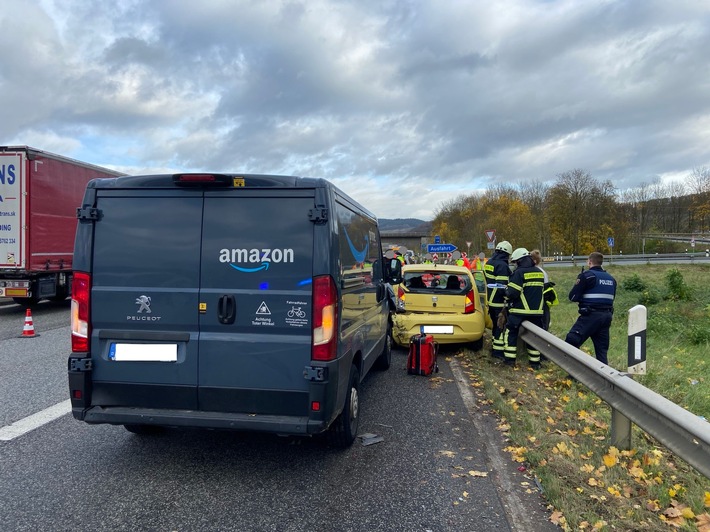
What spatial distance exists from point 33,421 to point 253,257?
3108 millimetres

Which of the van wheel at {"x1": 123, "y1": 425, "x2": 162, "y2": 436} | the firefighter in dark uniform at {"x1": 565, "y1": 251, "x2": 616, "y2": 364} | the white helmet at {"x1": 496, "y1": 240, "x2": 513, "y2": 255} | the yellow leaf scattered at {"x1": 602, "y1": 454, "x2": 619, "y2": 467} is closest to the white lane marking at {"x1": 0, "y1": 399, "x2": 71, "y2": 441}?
the van wheel at {"x1": 123, "y1": 425, "x2": 162, "y2": 436}

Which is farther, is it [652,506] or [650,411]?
[650,411]

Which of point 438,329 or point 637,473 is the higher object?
point 438,329

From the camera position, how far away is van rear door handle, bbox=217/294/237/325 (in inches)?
143

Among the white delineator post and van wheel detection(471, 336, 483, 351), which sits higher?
the white delineator post

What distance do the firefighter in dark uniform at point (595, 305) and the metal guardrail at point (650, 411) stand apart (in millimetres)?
1271

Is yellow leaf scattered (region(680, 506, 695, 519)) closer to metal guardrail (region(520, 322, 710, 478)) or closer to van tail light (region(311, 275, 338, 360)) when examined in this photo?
metal guardrail (region(520, 322, 710, 478))

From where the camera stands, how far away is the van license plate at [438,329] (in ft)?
26.5

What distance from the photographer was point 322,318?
3566 mm

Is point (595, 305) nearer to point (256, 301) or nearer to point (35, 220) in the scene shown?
point (256, 301)

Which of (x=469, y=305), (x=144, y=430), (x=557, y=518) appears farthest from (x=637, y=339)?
(x=144, y=430)

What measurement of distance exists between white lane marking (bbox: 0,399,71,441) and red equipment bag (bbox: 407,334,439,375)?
13.6 feet

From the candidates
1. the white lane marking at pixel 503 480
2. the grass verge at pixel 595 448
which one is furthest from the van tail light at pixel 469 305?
the white lane marking at pixel 503 480

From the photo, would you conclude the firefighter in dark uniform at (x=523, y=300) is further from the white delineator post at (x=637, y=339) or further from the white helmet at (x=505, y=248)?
the white delineator post at (x=637, y=339)
